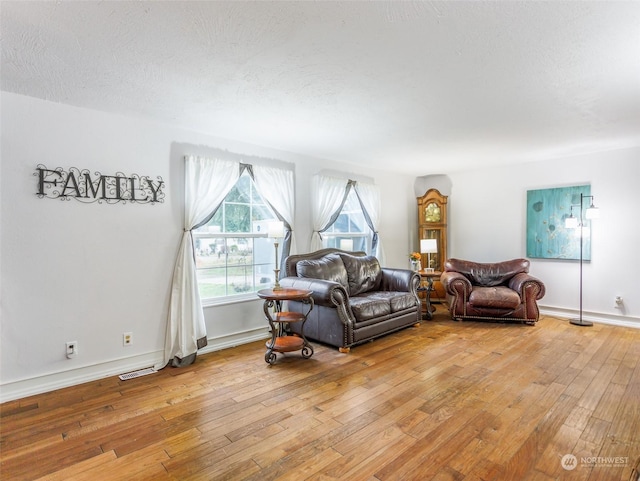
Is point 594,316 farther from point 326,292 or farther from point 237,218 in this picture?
point 237,218

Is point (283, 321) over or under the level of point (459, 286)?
under

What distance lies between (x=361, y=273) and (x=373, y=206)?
4.82 feet

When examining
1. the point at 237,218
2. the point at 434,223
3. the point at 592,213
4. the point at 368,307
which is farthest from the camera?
the point at 434,223

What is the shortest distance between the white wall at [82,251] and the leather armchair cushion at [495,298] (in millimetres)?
3079

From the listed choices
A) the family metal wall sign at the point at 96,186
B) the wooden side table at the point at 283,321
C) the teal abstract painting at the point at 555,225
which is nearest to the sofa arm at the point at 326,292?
the wooden side table at the point at 283,321

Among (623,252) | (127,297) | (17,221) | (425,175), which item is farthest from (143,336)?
(623,252)

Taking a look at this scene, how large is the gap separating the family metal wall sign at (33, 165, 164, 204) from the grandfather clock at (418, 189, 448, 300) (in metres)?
4.47

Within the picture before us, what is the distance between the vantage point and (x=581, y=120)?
11.3 ft

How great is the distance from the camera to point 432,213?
6230 millimetres

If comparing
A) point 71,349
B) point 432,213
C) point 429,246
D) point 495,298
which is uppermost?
point 432,213

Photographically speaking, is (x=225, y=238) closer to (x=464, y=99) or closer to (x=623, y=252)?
(x=464, y=99)

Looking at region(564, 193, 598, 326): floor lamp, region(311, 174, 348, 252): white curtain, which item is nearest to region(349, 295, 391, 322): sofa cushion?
region(311, 174, 348, 252): white curtain

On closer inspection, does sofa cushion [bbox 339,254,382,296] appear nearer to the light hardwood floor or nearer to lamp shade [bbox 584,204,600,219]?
the light hardwood floor

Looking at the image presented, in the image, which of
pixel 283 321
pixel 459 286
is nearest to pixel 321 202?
pixel 283 321
